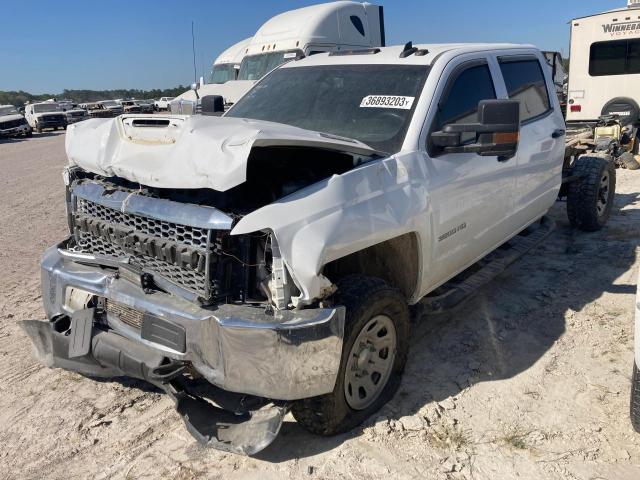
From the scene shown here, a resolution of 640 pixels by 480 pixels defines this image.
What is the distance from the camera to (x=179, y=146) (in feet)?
9.50

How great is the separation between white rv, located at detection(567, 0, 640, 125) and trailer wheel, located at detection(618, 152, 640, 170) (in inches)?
73.2

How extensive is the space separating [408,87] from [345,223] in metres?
1.39

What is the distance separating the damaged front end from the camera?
8.79 ft

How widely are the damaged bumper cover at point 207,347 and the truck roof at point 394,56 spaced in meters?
2.09

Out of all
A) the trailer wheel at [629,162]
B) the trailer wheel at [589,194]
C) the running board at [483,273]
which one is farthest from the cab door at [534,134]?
the trailer wheel at [629,162]

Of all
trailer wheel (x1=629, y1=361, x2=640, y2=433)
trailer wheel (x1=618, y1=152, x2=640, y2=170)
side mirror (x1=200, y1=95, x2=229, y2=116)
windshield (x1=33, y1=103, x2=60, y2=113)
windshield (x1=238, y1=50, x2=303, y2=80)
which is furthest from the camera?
windshield (x1=33, y1=103, x2=60, y2=113)

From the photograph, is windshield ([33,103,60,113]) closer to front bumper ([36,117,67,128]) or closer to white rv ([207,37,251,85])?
front bumper ([36,117,67,128])

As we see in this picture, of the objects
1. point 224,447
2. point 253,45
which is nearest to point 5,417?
point 224,447

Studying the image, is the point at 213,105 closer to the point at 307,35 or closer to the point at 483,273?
the point at 483,273

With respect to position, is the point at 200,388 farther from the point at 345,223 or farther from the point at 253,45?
the point at 253,45

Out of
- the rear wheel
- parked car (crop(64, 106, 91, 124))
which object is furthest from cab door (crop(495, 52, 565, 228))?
parked car (crop(64, 106, 91, 124))

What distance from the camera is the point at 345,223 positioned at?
2834 millimetres

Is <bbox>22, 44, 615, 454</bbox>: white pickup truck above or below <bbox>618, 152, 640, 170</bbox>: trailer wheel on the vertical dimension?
above

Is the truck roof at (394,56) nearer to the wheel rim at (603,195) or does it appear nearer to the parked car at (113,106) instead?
the wheel rim at (603,195)
